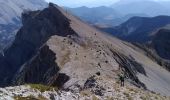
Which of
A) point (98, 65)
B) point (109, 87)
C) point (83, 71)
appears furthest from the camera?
point (98, 65)

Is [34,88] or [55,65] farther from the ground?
[34,88]

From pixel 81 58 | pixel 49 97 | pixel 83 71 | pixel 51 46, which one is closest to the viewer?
pixel 49 97

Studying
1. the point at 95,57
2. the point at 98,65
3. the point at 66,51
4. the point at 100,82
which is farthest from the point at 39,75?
the point at 100,82

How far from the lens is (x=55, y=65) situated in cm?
14938

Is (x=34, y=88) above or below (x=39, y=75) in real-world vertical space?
above

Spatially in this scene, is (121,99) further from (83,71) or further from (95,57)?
(95,57)

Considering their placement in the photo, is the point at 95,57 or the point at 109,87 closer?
the point at 109,87

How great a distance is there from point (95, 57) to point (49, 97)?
93303mm

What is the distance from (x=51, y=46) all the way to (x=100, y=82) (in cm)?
9996

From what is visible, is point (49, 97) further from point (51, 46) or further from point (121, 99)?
point (51, 46)

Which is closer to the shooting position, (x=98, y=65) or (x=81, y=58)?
(x=98, y=65)

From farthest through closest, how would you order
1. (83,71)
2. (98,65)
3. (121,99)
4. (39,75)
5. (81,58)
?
(39,75) → (81,58) → (98,65) → (83,71) → (121,99)

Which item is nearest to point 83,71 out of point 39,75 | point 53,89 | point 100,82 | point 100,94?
point 100,82

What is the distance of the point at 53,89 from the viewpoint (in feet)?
198
